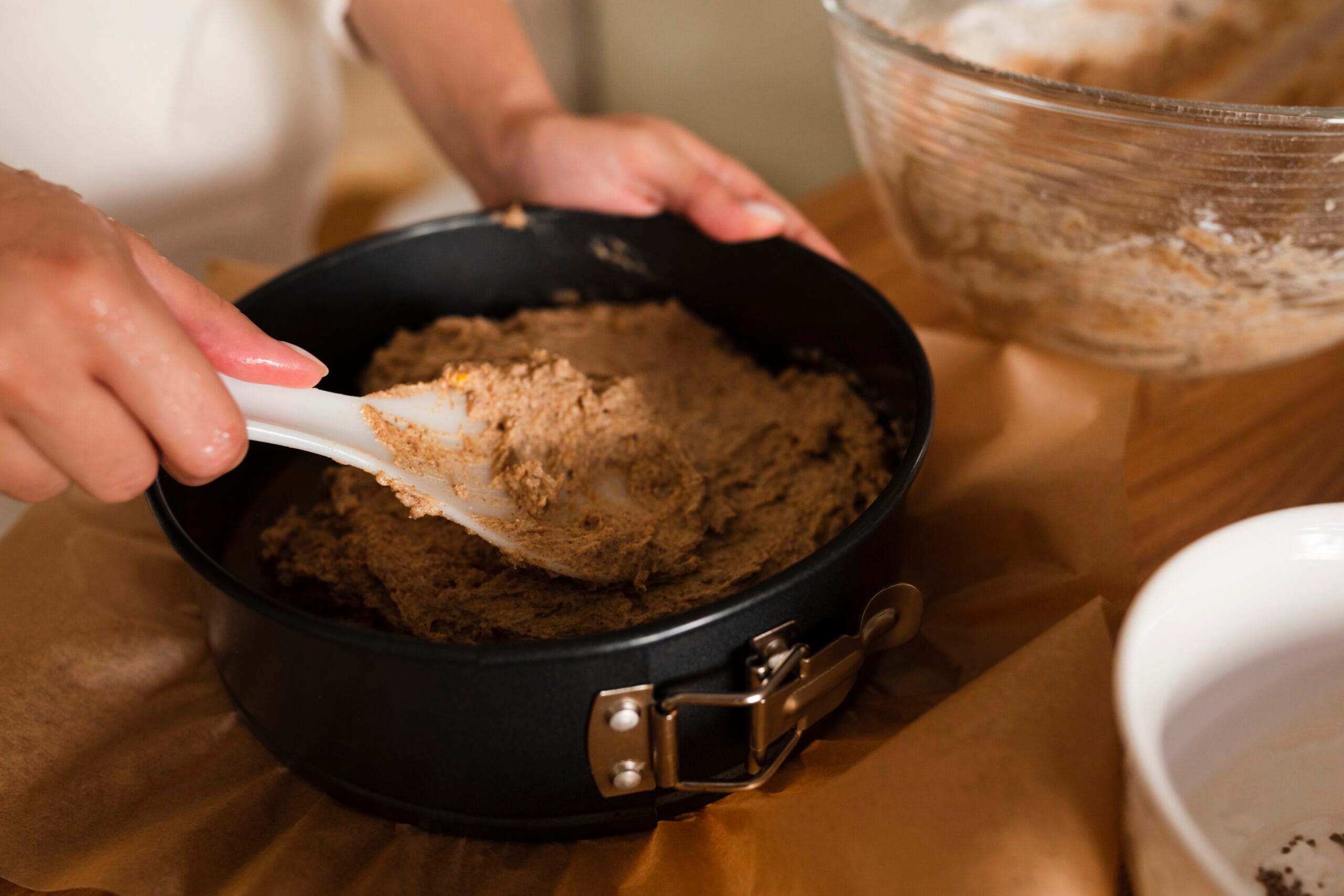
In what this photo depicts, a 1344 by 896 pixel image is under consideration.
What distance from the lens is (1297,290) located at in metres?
0.60

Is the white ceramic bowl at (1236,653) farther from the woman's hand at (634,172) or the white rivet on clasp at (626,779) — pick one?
the woman's hand at (634,172)

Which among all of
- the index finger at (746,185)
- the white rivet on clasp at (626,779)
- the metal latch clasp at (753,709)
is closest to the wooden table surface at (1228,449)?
the index finger at (746,185)

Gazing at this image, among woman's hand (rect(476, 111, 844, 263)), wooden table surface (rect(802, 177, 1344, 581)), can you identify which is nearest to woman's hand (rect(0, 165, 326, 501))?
woman's hand (rect(476, 111, 844, 263))

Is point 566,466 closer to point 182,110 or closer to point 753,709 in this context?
point 753,709

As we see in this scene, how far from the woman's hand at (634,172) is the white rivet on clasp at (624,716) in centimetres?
40

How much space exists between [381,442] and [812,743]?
0.29 metres

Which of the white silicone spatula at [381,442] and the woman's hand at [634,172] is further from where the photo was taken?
the woman's hand at [634,172]

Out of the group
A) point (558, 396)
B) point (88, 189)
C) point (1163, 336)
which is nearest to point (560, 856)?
point (558, 396)

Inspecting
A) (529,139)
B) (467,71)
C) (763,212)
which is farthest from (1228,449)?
(467,71)

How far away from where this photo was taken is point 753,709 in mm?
436

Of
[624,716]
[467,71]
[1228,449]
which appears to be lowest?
[1228,449]

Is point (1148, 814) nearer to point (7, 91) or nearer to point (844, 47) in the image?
point (844, 47)

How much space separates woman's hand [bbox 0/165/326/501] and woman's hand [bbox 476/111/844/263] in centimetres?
39

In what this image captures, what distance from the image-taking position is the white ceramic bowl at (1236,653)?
0.39 meters
